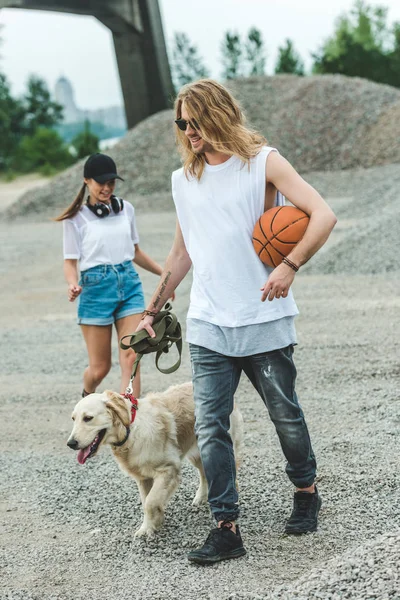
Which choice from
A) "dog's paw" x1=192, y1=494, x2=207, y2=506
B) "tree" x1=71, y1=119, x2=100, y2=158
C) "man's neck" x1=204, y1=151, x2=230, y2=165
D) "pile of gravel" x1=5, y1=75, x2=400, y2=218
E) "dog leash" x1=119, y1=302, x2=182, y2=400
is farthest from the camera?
"tree" x1=71, y1=119, x2=100, y2=158

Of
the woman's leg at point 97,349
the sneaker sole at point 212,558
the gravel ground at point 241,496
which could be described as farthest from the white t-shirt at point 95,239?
the sneaker sole at point 212,558

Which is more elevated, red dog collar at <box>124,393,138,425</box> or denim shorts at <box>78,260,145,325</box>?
red dog collar at <box>124,393,138,425</box>

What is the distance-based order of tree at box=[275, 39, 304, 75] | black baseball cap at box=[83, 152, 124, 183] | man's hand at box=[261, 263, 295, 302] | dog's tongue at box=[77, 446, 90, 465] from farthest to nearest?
tree at box=[275, 39, 304, 75], black baseball cap at box=[83, 152, 124, 183], dog's tongue at box=[77, 446, 90, 465], man's hand at box=[261, 263, 295, 302]

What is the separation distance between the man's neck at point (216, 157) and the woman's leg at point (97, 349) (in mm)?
2796

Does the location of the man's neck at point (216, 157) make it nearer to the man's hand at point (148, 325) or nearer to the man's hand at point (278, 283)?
the man's hand at point (278, 283)

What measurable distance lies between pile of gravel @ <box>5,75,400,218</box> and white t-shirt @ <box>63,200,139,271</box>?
74.7 feet

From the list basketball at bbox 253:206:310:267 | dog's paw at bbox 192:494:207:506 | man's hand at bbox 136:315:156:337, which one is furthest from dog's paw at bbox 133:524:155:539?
basketball at bbox 253:206:310:267

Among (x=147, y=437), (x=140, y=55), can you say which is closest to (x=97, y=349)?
(x=147, y=437)

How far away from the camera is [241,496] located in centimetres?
556

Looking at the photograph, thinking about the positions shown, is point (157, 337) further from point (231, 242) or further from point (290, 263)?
point (290, 263)

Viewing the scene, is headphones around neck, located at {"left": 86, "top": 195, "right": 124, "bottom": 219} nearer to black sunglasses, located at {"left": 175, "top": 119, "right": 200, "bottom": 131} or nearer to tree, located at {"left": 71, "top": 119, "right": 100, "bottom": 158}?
black sunglasses, located at {"left": 175, "top": 119, "right": 200, "bottom": 131}

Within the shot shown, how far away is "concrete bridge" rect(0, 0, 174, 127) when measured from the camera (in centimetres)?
4059

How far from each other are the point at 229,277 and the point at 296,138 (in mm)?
30513

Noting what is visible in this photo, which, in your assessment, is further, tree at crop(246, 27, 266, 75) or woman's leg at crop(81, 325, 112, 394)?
tree at crop(246, 27, 266, 75)
